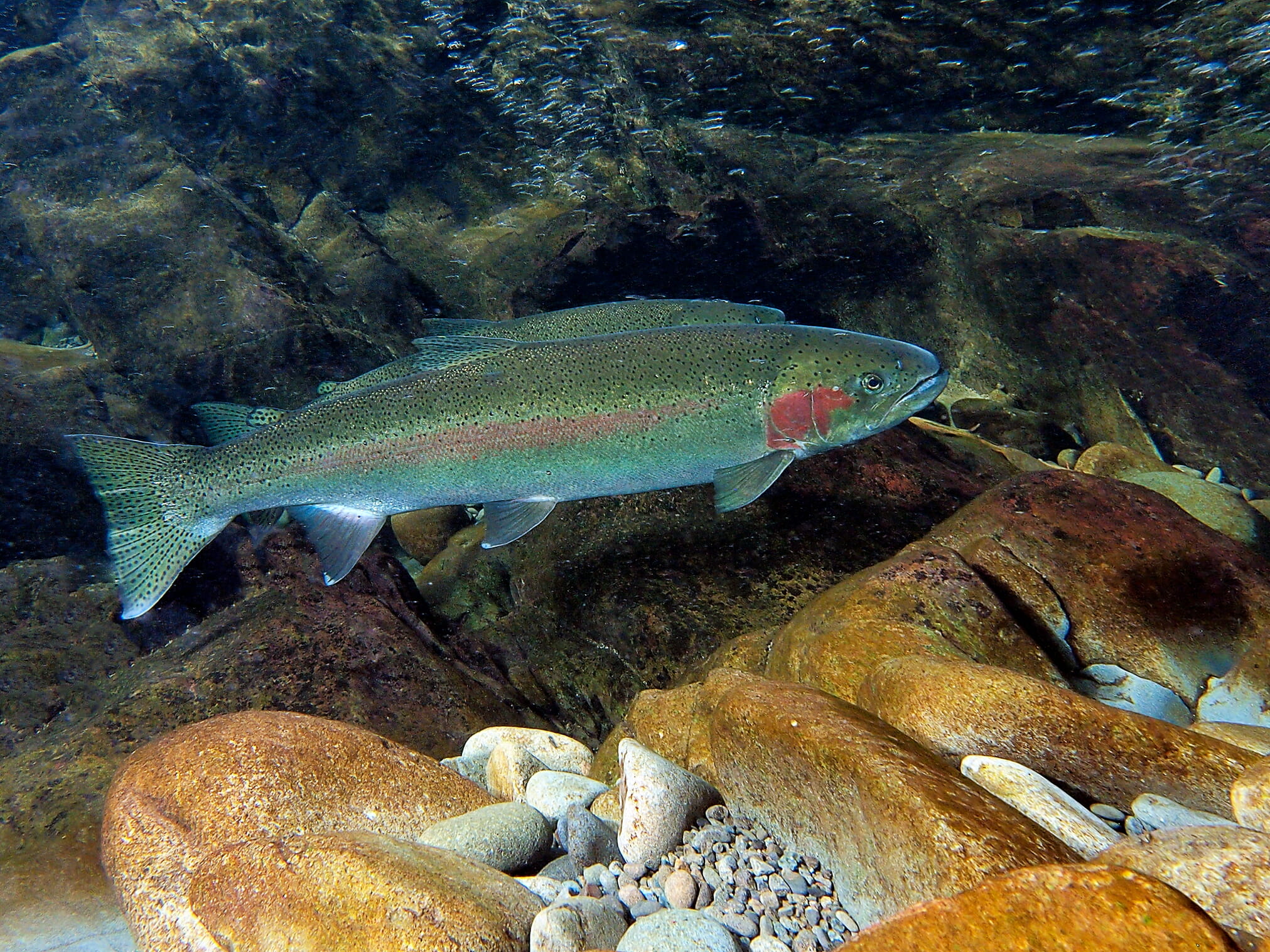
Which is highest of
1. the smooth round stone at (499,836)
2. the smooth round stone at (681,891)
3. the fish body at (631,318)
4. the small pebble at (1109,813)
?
the fish body at (631,318)

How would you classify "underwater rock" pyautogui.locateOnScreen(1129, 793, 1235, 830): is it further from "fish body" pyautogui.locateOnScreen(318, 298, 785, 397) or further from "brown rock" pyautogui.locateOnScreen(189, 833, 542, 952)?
"fish body" pyautogui.locateOnScreen(318, 298, 785, 397)

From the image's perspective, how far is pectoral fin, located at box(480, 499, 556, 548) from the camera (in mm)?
4012

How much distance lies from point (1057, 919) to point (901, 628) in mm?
1707

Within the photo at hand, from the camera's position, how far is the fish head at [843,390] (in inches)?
153

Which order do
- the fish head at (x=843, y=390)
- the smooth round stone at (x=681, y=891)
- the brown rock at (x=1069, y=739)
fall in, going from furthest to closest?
1. the fish head at (x=843, y=390)
2. the brown rock at (x=1069, y=739)
3. the smooth round stone at (x=681, y=891)

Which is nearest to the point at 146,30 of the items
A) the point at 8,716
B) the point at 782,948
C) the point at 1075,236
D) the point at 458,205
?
the point at 458,205

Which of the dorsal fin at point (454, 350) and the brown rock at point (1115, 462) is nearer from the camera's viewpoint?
the dorsal fin at point (454, 350)

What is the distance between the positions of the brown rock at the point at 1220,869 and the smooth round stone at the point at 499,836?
1708 millimetres

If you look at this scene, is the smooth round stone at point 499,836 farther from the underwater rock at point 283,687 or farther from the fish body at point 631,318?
the fish body at point 631,318

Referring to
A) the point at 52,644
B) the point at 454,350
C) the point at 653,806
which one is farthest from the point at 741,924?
the point at 52,644

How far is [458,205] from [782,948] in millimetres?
12362

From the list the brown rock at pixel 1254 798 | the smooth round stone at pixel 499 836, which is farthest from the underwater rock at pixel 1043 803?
the smooth round stone at pixel 499 836

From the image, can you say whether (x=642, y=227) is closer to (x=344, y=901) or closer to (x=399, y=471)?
(x=399, y=471)

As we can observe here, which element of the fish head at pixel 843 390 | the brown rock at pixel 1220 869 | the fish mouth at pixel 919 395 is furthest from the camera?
the fish head at pixel 843 390
